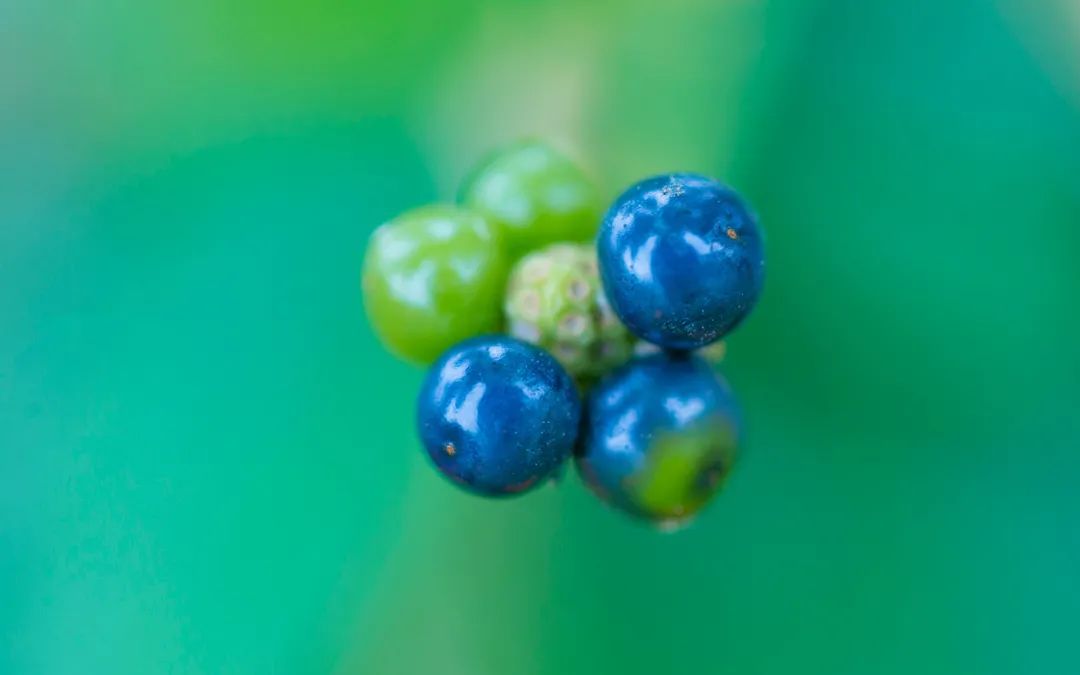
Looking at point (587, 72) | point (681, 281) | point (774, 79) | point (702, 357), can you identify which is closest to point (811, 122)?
point (774, 79)

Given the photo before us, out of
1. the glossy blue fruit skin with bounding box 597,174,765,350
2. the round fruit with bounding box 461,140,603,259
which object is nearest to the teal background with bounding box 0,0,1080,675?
the round fruit with bounding box 461,140,603,259

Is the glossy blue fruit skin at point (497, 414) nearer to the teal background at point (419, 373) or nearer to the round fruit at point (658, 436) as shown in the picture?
the round fruit at point (658, 436)

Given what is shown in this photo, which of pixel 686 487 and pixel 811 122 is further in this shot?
pixel 811 122

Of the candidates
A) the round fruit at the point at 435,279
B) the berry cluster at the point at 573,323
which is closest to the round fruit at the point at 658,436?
the berry cluster at the point at 573,323

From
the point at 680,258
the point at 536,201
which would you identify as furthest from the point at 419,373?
the point at 680,258

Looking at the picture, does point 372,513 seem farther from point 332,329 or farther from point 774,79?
point 774,79

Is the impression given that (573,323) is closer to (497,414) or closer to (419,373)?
(497,414)
